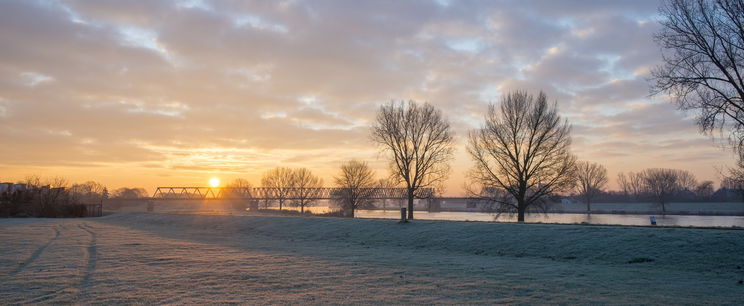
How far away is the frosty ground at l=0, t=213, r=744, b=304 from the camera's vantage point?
11.7 meters

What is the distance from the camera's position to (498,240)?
79.6 feet

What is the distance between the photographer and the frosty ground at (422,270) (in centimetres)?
1172

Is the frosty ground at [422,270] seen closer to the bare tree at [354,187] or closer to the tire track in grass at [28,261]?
the tire track in grass at [28,261]

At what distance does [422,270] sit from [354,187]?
2304 inches

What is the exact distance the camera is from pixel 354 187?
74.7 m

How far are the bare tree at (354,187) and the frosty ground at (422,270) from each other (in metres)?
46.2

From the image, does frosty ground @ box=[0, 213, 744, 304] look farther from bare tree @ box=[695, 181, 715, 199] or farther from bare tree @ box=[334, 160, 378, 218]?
bare tree @ box=[695, 181, 715, 199]

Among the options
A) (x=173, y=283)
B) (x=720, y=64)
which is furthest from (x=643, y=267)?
(x=173, y=283)

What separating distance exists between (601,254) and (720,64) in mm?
9993

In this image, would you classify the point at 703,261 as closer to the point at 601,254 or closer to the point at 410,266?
the point at 601,254

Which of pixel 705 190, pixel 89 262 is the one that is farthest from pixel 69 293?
pixel 705 190

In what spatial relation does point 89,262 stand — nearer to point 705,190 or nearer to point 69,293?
point 69,293

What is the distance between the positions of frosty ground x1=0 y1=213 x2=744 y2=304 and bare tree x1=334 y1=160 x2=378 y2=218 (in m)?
46.2

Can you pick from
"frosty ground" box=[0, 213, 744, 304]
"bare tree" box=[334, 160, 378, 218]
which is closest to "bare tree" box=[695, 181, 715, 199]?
"bare tree" box=[334, 160, 378, 218]
